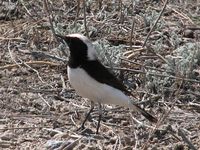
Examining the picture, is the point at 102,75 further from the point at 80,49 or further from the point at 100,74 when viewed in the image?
the point at 80,49

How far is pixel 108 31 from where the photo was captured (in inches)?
315

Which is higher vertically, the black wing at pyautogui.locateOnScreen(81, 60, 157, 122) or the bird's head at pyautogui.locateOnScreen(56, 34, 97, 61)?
the bird's head at pyautogui.locateOnScreen(56, 34, 97, 61)

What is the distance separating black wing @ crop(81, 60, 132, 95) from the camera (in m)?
5.79

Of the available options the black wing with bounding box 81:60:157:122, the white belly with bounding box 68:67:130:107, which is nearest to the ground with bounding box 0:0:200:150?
the black wing with bounding box 81:60:157:122

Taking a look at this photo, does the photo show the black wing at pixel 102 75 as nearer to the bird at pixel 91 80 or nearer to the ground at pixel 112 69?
the bird at pixel 91 80

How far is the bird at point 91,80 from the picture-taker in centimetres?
573

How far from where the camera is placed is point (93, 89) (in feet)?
18.9

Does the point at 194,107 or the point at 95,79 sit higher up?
the point at 95,79

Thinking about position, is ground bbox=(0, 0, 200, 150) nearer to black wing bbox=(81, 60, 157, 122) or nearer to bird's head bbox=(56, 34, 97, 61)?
black wing bbox=(81, 60, 157, 122)

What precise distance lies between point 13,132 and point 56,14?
9.37ft

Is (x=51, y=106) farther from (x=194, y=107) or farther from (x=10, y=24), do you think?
(x=10, y=24)

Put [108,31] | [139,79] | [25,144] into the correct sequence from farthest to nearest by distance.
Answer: [108,31], [139,79], [25,144]

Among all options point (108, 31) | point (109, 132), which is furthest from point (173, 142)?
point (108, 31)

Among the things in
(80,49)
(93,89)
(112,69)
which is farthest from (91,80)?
(112,69)
